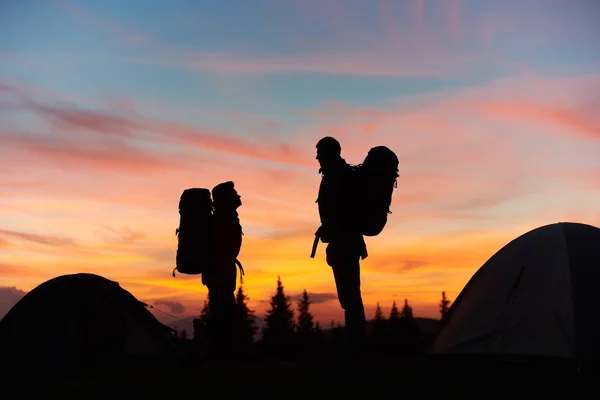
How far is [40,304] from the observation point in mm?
16125

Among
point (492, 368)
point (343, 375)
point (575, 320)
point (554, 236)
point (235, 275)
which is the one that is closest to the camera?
point (343, 375)

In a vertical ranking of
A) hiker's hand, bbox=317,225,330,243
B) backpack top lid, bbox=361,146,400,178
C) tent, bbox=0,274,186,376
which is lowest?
tent, bbox=0,274,186,376

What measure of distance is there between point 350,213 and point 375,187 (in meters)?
0.64

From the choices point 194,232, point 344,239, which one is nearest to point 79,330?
point 194,232

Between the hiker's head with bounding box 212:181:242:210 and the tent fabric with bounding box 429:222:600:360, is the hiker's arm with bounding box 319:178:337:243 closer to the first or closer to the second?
the hiker's head with bounding box 212:181:242:210

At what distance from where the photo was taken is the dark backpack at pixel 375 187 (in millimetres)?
13680

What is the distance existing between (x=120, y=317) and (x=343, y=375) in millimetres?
6805

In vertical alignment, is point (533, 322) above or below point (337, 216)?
below

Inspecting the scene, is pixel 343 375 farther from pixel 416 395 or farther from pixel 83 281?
pixel 83 281

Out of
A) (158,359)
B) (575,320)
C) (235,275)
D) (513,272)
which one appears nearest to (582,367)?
(575,320)

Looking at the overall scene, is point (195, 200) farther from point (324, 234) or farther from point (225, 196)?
point (324, 234)

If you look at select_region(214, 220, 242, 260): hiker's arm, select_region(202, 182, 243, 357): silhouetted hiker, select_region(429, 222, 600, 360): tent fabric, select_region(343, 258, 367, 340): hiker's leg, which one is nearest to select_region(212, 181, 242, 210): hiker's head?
select_region(202, 182, 243, 357): silhouetted hiker

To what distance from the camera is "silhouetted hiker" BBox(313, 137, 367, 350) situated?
532 inches

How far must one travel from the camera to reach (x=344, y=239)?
13.5 meters
